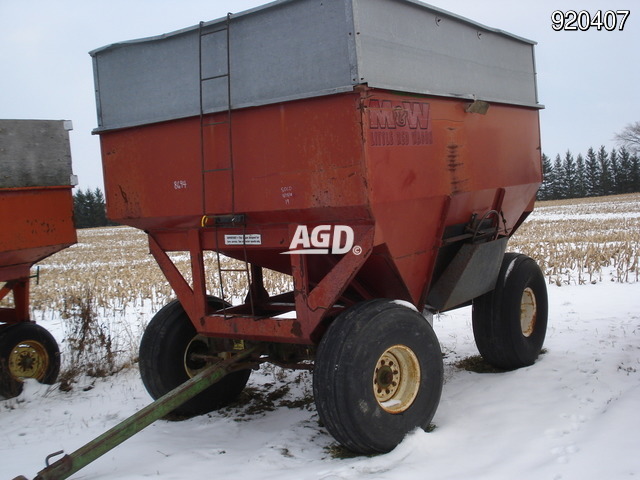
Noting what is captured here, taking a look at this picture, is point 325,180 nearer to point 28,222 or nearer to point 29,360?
point 28,222

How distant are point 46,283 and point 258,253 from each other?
987 centimetres

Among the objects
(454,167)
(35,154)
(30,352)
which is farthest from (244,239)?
(30,352)

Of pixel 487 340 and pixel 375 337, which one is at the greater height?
pixel 375 337

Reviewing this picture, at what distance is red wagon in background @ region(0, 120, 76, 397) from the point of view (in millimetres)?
5266

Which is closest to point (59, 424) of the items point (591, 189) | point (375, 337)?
point (375, 337)

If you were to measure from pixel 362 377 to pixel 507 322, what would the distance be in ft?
7.81

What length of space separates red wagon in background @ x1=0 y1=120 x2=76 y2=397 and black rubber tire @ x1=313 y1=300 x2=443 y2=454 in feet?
10.2

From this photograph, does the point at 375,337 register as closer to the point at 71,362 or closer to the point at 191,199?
the point at 191,199

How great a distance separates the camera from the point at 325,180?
150 inches

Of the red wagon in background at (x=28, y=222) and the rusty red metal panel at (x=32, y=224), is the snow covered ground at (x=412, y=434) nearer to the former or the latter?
the red wagon in background at (x=28, y=222)

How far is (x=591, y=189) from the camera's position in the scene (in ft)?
211

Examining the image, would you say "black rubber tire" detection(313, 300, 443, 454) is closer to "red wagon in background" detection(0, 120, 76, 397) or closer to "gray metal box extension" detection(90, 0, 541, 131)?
"gray metal box extension" detection(90, 0, 541, 131)

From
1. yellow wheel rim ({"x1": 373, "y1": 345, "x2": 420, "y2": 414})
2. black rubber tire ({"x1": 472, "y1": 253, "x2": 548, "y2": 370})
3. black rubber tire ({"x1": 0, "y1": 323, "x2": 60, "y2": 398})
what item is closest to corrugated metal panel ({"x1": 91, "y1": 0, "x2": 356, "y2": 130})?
yellow wheel rim ({"x1": 373, "y1": 345, "x2": 420, "y2": 414})

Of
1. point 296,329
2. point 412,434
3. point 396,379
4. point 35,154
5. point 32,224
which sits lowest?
point 412,434
